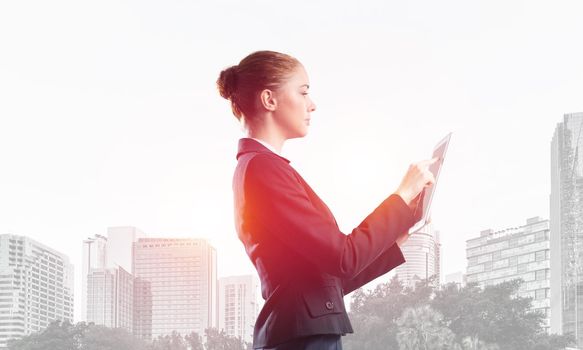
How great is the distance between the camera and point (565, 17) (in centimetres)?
2325

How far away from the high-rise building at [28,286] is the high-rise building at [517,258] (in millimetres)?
9455

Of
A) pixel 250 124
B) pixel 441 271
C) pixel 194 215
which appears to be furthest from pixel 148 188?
pixel 250 124

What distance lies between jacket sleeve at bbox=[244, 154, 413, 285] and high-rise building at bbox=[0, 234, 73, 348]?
2007cm

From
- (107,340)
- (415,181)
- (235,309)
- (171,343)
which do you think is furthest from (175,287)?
(415,181)

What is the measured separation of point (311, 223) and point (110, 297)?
22.2 m

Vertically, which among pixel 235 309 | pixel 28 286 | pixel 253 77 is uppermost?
pixel 28 286

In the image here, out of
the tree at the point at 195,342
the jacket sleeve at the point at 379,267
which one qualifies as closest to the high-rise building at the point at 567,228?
the tree at the point at 195,342

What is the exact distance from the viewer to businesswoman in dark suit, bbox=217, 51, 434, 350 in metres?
1.01

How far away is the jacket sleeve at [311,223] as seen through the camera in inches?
39.4

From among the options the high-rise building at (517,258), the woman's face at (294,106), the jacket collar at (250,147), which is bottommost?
the jacket collar at (250,147)

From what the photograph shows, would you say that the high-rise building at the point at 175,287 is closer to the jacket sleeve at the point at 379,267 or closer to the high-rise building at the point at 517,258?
the high-rise building at the point at 517,258

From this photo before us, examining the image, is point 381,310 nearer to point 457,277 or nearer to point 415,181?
point 457,277

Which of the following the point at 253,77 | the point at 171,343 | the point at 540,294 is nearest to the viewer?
the point at 253,77

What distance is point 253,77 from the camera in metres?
1.11
